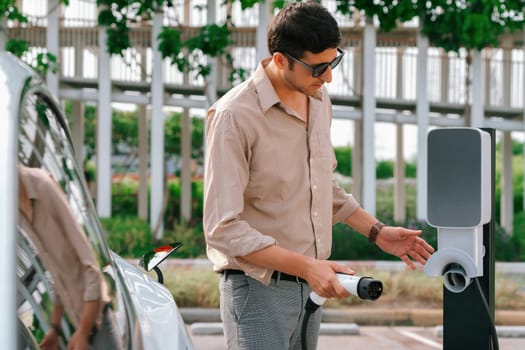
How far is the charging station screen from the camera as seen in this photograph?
2967 millimetres

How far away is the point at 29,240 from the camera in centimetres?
168

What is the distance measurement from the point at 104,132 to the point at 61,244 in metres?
12.4

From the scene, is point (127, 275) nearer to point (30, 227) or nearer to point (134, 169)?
point (30, 227)

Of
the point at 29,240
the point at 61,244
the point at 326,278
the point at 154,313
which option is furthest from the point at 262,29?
the point at 29,240

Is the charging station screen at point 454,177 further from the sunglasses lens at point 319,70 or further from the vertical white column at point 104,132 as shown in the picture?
the vertical white column at point 104,132

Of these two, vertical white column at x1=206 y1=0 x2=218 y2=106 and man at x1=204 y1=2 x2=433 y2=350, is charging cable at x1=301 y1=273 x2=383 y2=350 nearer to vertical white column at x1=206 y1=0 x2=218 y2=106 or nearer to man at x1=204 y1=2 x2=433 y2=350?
man at x1=204 y1=2 x2=433 y2=350

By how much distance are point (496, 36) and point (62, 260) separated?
1289 cm

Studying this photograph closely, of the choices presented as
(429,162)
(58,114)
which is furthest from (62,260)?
(429,162)

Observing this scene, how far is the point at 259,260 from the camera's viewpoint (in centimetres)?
273

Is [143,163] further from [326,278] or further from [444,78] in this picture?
[326,278]

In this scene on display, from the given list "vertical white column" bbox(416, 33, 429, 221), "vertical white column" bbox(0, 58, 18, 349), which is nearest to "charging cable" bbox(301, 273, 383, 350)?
"vertical white column" bbox(0, 58, 18, 349)

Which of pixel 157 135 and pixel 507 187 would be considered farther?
pixel 507 187

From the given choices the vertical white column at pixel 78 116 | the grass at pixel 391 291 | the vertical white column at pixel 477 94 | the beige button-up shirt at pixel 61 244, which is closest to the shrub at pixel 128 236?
the vertical white column at pixel 78 116

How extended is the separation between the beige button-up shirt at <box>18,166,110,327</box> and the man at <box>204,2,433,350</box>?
83cm
